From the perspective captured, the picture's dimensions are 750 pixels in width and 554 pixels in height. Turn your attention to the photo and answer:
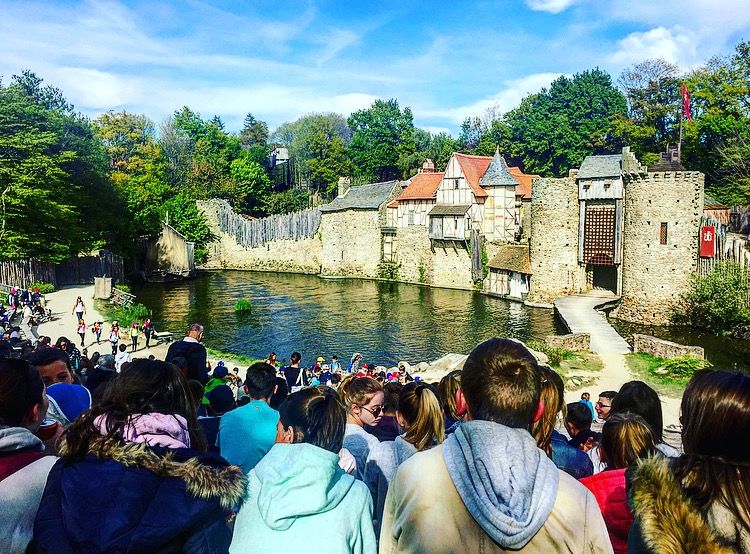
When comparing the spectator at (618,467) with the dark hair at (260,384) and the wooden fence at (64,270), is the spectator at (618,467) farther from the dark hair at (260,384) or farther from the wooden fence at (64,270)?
the wooden fence at (64,270)

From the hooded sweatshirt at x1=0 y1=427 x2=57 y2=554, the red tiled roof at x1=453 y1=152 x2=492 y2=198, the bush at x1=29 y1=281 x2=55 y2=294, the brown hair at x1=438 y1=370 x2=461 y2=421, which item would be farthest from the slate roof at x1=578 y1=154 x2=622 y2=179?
the hooded sweatshirt at x1=0 y1=427 x2=57 y2=554

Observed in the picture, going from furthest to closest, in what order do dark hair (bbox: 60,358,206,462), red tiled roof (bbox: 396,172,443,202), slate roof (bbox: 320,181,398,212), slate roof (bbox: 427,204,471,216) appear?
slate roof (bbox: 320,181,398,212) < red tiled roof (bbox: 396,172,443,202) < slate roof (bbox: 427,204,471,216) < dark hair (bbox: 60,358,206,462)

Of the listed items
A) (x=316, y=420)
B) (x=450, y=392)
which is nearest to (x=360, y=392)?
(x=450, y=392)

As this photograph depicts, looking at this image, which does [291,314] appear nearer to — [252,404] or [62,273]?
[62,273]

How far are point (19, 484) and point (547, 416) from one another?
2801 mm

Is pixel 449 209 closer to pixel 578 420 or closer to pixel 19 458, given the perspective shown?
pixel 578 420

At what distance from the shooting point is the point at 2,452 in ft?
8.61

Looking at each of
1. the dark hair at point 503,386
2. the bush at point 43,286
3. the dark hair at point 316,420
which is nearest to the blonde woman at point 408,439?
the dark hair at point 316,420

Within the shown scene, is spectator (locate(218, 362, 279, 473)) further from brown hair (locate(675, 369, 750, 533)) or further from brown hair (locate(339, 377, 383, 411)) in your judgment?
brown hair (locate(675, 369, 750, 533))

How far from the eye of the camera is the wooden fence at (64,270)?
29.4 m

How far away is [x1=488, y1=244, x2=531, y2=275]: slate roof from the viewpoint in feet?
109

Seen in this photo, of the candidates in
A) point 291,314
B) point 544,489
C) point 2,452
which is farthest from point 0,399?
point 291,314

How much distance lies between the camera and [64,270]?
3397 cm

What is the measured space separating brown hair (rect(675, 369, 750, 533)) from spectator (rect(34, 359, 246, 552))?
6.02ft
